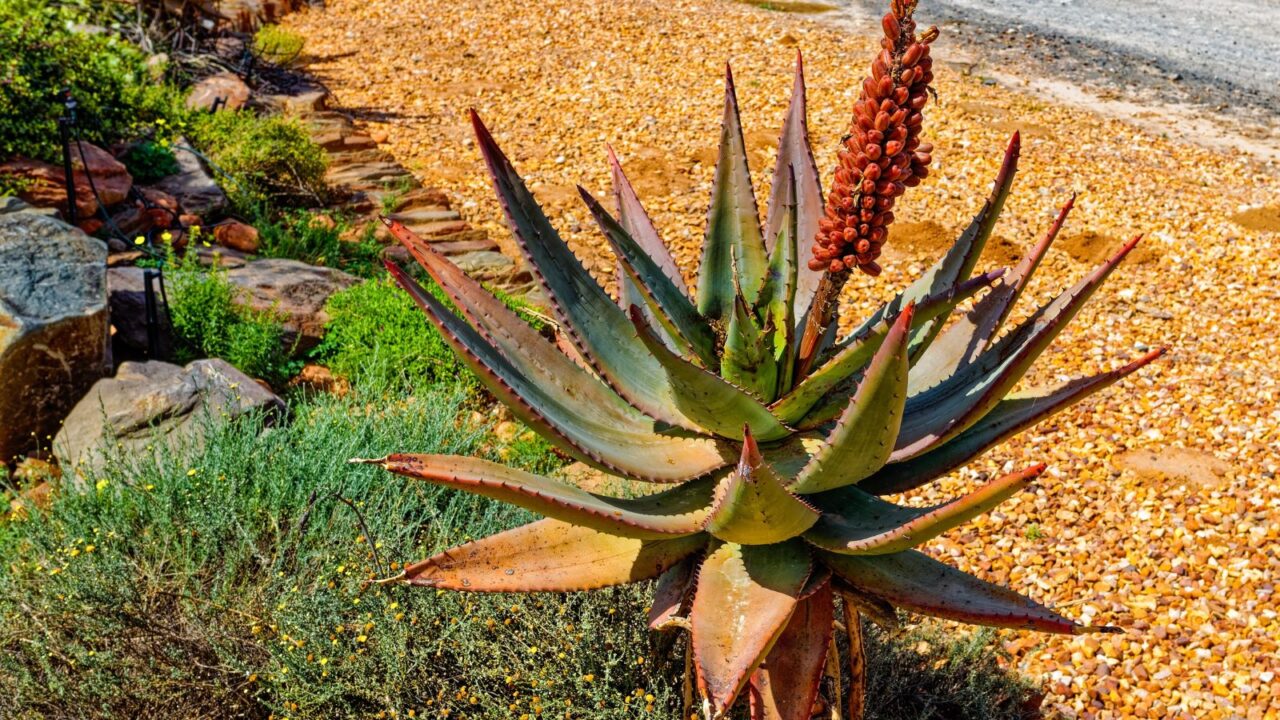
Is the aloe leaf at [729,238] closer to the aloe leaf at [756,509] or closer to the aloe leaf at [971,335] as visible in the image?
the aloe leaf at [971,335]

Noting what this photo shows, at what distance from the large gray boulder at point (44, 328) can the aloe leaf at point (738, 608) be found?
11.0ft

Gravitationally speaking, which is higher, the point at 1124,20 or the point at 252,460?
the point at 1124,20

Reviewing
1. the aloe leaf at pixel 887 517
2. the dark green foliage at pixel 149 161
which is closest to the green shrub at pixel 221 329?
the dark green foliage at pixel 149 161

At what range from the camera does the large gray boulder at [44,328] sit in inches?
159

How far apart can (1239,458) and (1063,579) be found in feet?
4.17

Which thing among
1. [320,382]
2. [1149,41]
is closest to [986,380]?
[320,382]

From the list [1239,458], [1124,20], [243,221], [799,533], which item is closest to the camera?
[799,533]

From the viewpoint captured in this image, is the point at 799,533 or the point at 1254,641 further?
the point at 1254,641

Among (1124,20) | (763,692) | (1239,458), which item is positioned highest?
(1124,20)

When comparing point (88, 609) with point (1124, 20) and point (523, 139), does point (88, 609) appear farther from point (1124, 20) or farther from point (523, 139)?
point (1124, 20)

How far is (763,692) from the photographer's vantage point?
6.03ft

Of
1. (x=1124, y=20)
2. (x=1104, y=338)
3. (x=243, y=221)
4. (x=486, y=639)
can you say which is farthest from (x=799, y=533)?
(x=1124, y=20)

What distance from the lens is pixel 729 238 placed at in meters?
2.38

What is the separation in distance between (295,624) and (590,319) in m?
1.34
